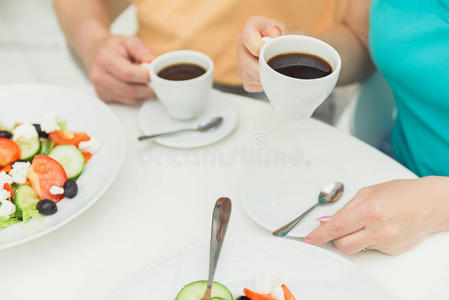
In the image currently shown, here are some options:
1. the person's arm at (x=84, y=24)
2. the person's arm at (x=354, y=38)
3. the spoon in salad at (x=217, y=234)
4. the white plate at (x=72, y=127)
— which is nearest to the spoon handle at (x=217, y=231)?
the spoon in salad at (x=217, y=234)

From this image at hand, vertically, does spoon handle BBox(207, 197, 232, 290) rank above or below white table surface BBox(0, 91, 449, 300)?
above

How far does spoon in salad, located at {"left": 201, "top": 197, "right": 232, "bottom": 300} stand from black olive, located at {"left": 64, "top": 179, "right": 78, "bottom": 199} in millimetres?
279

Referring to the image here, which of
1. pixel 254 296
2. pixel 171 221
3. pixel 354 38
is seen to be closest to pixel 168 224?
pixel 171 221

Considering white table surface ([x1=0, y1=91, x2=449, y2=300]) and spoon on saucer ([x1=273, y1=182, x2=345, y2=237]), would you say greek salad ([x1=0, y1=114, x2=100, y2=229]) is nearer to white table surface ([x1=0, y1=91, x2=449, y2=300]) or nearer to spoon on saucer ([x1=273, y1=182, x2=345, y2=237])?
white table surface ([x1=0, y1=91, x2=449, y2=300])

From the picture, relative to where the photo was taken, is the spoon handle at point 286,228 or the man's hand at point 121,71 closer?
the spoon handle at point 286,228

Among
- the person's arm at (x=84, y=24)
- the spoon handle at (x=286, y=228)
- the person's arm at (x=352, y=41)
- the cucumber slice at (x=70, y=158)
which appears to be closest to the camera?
the spoon handle at (x=286, y=228)

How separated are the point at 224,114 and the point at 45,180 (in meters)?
0.44

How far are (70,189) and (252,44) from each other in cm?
44

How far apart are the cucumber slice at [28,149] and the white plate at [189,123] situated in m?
0.24

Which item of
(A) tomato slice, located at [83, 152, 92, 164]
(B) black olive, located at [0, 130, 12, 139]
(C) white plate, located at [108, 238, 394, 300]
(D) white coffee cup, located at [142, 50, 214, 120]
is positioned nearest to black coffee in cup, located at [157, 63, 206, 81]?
(D) white coffee cup, located at [142, 50, 214, 120]

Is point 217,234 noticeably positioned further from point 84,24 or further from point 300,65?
point 84,24

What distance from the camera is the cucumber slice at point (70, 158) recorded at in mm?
894

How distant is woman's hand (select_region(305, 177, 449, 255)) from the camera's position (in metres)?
0.75

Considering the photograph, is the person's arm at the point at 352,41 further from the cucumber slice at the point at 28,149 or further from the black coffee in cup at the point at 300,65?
the cucumber slice at the point at 28,149
